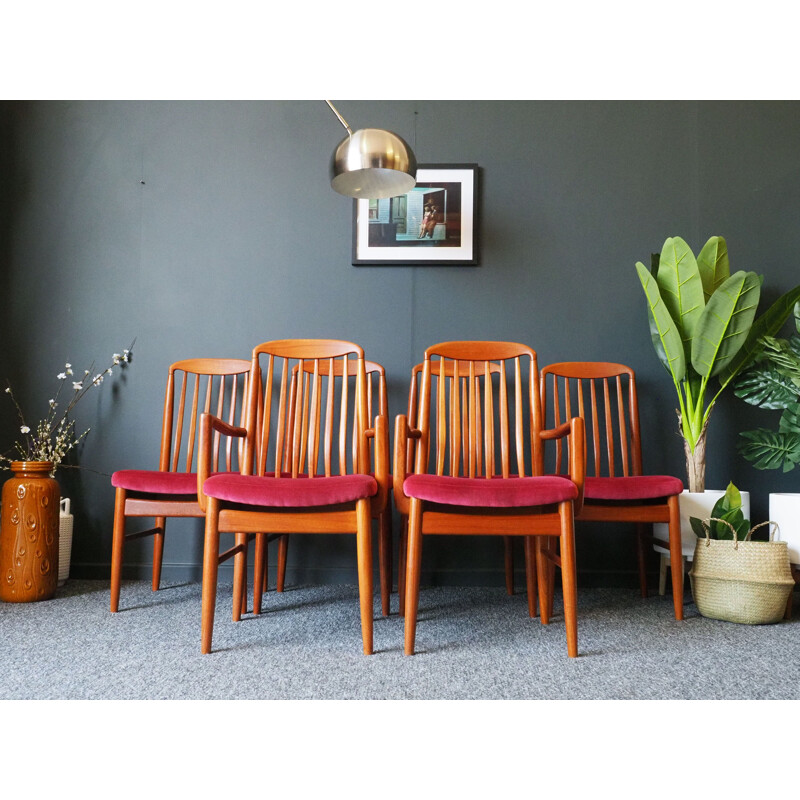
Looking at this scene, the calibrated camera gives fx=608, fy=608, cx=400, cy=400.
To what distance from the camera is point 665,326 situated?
8.39 ft

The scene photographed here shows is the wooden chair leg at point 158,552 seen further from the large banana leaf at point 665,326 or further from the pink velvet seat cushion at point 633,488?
the large banana leaf at point 665,326

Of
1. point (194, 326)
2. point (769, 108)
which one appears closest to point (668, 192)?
point (769, 108)

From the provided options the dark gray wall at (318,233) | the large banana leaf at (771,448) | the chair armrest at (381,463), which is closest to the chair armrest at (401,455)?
the chair armrest at (381,463)

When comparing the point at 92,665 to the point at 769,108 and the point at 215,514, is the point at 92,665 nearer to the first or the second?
the point at 215,514

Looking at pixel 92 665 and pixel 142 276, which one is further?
pixel 142 276

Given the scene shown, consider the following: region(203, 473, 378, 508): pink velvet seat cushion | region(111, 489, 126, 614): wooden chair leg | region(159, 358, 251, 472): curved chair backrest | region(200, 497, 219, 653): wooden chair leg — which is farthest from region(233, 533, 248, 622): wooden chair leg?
region(159, 358, 251, 472): curved chair backrest

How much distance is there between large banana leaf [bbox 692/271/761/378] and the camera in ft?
8.11

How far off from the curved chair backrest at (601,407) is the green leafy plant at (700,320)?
0.71 ft

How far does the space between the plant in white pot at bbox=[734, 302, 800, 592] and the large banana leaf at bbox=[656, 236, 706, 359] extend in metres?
0.33

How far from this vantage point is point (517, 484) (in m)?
1.76

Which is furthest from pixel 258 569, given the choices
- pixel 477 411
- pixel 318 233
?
pixel 318 233

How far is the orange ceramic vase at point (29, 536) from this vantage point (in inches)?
94.4

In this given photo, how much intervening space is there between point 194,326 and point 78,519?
3.60 ft

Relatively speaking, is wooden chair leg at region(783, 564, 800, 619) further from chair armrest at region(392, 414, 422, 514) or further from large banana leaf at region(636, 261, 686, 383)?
chair armrest at region(392, 414, 422, 514)
